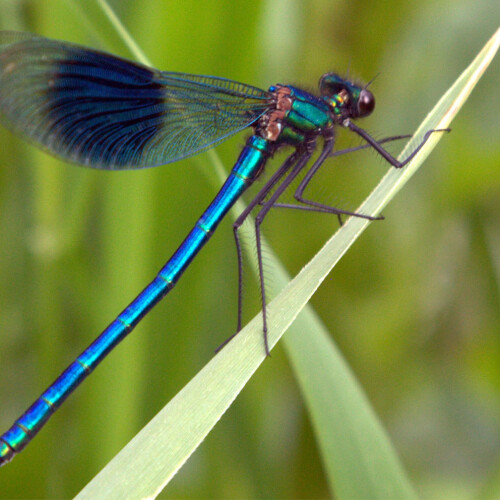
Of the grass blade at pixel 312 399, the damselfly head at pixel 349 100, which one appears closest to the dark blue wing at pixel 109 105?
the damselfly head at pixel 349 100

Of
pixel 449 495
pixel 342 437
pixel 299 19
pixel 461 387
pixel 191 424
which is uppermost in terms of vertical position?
pixel 299 19

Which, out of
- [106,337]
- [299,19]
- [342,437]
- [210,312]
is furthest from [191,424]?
[299,19]

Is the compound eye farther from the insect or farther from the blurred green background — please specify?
the blurred green background

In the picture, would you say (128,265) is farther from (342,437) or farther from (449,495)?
(449,495)

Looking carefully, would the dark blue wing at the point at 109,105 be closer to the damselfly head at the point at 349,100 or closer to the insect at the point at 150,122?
the insect at the point at 150,122

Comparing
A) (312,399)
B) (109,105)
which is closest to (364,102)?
(109,105)

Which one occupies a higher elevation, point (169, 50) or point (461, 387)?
point (169, 50)

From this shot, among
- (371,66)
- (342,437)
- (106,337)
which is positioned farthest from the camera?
(371,66)

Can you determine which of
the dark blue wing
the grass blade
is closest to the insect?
the dark blue wing
